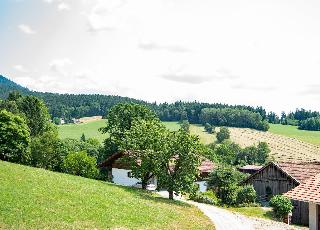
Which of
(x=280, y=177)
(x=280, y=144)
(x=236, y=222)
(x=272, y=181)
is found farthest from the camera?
(x=280, y=144)

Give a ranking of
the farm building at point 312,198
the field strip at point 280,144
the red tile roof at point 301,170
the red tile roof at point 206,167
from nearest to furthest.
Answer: the farm building at point 312,198 → the red tile roof at point 301,170 → the red tile roof at point 206,167 → the field strip at point 280,144

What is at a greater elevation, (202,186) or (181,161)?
(181,161)

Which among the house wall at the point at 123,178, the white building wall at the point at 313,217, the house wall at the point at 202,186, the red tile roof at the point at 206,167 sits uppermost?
the white building wall at the point at 313,217

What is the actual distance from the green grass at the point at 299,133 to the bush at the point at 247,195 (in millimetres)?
110740

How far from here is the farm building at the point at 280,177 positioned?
5206 centimetres

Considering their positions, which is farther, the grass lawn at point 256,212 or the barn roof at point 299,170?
the barn roof at point 299,170

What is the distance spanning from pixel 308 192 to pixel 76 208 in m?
16.6

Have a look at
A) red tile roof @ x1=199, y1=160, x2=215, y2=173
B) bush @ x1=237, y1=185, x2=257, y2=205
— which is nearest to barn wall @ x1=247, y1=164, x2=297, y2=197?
bush @ x1=237, y1=185, x2=257, y2=205

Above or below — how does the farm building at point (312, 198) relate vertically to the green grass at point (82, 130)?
below

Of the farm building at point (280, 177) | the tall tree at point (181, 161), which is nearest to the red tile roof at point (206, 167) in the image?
the farm building at point (280, 177)

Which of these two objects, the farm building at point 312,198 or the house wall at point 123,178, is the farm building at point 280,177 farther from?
the farm building at point 312,198

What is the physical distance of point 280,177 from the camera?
179ft

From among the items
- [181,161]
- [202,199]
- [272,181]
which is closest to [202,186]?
[202,199]

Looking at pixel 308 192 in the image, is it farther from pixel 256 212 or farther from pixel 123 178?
pixel 123 178
